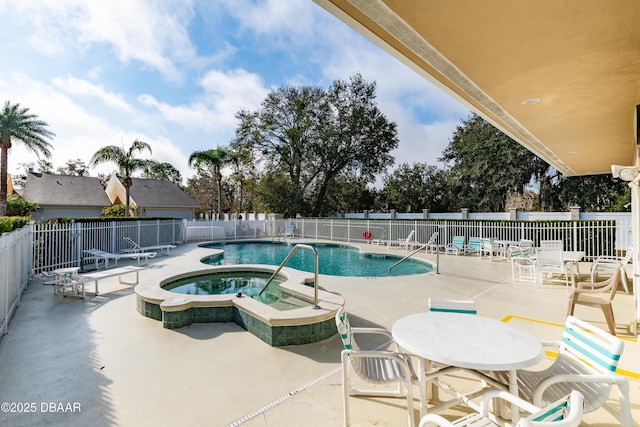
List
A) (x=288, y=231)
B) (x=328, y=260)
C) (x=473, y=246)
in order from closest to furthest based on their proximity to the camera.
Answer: (x=473, y=246) < (x=328, y=260) < (x=288, y=231)

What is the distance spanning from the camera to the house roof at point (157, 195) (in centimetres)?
2834

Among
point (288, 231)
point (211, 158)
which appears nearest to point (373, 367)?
point (288, 231)

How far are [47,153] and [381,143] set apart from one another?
25198 millimetres

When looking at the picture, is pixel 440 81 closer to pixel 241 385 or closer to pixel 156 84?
pixel 241 385

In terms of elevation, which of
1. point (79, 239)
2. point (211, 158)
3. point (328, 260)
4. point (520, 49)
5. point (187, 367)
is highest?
point (211, 158)

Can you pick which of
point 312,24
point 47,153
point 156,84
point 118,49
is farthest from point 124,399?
point 47,153

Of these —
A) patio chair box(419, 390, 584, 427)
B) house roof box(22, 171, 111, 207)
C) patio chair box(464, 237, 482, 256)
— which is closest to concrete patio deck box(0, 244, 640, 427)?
patio chair box(419, 390, 584, 427)

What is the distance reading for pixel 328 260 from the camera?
12.7 meters

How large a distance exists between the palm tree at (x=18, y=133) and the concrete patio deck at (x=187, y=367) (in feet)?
58.3

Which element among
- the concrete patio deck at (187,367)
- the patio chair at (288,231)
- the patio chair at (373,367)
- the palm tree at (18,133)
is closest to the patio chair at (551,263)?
the concrete patio deck at (187,367)

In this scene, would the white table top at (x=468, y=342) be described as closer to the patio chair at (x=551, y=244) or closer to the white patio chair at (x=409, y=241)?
the patio chair at (x=551, y=244)

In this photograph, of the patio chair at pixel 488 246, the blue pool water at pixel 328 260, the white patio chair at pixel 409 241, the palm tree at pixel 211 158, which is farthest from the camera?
the palm tree at pixel 211 158

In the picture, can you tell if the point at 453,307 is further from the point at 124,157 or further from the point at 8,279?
the point at 124,157

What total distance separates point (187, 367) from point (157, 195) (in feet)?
101
